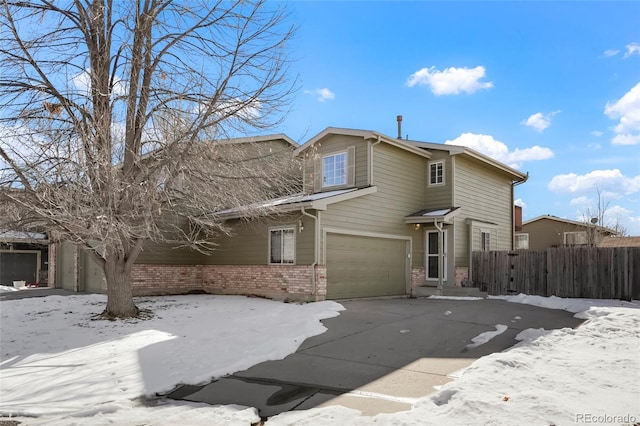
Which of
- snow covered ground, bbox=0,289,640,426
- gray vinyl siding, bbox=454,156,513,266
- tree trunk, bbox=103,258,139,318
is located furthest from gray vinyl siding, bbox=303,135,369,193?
tree trunk, bbox=103,258,139,318

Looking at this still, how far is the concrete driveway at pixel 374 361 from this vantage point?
17.2 ft

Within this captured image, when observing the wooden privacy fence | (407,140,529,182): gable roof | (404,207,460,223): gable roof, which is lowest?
the wooden privacy fence

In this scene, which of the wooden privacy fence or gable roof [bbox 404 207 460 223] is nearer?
the wooden privacy fence

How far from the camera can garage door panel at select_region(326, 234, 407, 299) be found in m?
13.4

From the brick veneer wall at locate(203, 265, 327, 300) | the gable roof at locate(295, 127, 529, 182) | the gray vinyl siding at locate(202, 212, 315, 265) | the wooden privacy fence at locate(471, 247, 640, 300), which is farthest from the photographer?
the gable roof at locate(295, 127, 529, 182)

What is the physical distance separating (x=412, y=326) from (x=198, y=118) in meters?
6.33

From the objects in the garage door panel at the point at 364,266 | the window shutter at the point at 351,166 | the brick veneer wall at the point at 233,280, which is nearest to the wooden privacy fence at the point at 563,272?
the garage door panel at the point at 364,266

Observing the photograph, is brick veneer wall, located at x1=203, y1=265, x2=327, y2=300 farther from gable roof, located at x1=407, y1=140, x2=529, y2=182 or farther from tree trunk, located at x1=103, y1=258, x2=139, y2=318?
gable roof, located at x1=407, y1=140, x2=529, y2=182

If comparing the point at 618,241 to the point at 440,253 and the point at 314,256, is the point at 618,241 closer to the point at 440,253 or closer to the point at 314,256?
the point at 440,253

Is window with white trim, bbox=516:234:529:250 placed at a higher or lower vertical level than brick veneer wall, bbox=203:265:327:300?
higher

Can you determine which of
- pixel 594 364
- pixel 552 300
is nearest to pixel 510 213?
pixel 552 300

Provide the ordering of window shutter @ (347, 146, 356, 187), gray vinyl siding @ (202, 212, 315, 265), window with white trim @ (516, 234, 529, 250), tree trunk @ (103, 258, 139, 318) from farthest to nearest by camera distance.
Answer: window with white trim @ (516, 234, 529, 250) < window shutter @ (347, 146, 356, 187) < gray vinyl siding @ (202, 212, 315, 265) < tree trunk @ (103, 258, 139, 318)

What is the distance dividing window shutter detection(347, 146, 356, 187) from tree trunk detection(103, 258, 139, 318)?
25.5 feet

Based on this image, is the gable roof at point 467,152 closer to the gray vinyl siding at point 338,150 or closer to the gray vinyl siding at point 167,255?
the gray vinyl siding at point 338,150
